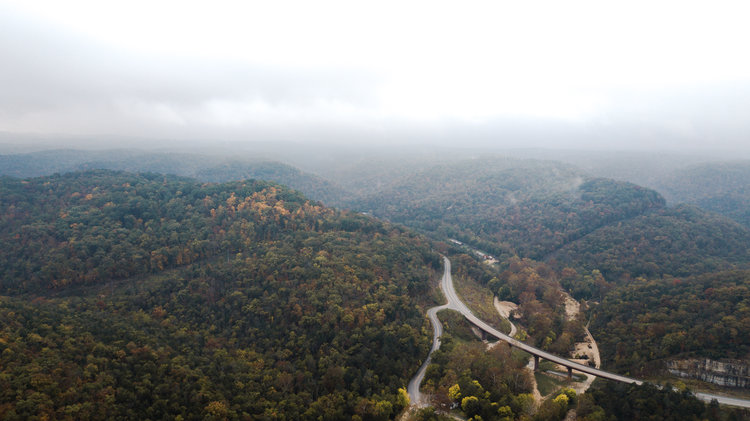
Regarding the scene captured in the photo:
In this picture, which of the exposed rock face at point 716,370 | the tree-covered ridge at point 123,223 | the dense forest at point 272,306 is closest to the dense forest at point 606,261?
the dense forest at point 272,306

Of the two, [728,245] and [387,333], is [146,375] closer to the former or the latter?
[387,333]

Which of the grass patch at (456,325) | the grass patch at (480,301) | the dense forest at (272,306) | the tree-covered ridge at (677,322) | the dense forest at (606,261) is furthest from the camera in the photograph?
the grass patch at (480,301)

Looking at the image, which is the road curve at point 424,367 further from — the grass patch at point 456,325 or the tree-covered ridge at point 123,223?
the tree-covered ridge at point 123,223

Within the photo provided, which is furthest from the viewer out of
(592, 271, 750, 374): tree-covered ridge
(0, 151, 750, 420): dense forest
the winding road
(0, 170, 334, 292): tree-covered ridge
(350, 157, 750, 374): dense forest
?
(0, 170, 334, 292): tree-covered ridge

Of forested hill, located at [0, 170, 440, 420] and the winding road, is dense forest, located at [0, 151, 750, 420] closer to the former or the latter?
forested hill, located at [0, 170, 440, 420]

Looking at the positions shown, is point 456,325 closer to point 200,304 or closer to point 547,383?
point 547,383

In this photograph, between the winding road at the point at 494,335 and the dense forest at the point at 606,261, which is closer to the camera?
the winding road at the point at 494,335

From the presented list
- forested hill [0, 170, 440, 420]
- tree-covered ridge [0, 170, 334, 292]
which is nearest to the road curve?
forested hill [0, 170, 440, 420]
